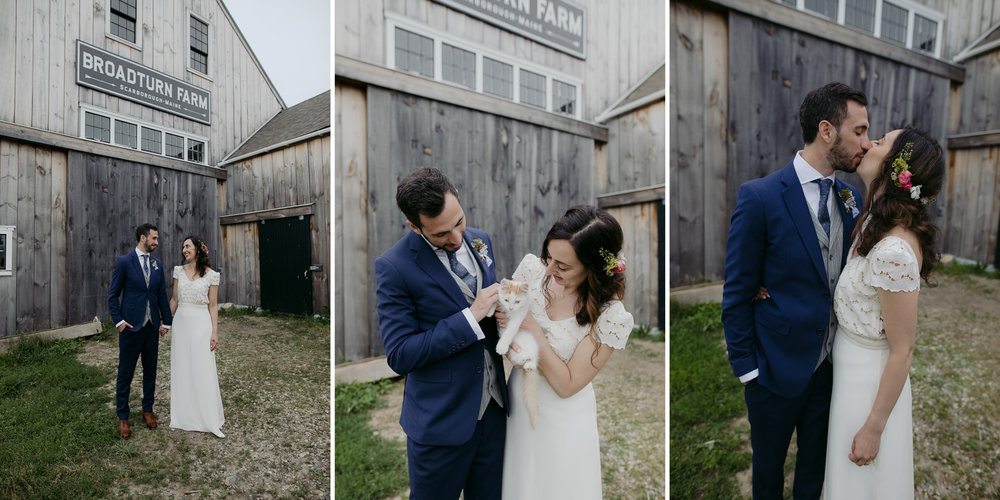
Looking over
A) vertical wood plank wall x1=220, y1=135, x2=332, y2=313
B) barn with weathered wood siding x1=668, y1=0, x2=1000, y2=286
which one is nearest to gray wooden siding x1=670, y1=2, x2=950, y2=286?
barn with weathered wood siding x1=668, y1=0, x2=1000, y2=286

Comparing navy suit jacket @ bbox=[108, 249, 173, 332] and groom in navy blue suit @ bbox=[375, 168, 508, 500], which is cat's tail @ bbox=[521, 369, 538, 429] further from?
navy suit jacket @ bbox=[108, 249, 173, 332]

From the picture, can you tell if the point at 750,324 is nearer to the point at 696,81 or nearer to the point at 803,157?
the point at 803,157

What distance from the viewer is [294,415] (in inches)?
95.3

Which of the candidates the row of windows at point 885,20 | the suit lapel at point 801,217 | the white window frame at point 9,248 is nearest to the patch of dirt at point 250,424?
the white window frame at point 9,248

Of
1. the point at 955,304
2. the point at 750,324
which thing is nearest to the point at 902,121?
the point at 955,304

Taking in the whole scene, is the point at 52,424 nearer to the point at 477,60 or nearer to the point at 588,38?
the point at 477,60

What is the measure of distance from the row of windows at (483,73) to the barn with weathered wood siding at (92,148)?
3.17ft

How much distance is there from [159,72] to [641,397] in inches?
115

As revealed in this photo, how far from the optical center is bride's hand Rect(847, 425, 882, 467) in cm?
155

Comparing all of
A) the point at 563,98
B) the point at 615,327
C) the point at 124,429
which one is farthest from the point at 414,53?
the point at 124,429

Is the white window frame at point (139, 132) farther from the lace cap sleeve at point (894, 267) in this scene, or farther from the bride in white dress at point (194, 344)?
the lace cap sleeve at point (894, 267)

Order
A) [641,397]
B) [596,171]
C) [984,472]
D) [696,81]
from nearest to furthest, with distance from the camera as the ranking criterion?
[984,472]
[696,81]
[596,171]
[641,397]

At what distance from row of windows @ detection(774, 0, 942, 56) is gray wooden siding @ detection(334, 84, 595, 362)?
3.72 ft

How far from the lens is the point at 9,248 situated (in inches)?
69.9
